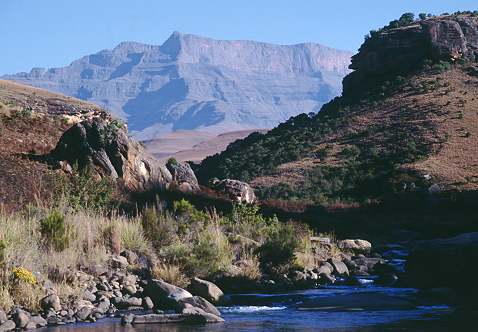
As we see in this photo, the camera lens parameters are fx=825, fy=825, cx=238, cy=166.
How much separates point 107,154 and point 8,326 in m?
23.9

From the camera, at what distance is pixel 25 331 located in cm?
1493

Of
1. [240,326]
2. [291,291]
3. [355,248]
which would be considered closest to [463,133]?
[355,248]

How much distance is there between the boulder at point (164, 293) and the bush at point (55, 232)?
2.32 meters

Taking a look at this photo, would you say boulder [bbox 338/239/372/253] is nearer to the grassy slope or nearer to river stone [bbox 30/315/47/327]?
river stone [bbox 30/315/47/327]

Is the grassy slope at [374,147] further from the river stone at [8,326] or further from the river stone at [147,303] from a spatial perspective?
the river stone at [8,326]

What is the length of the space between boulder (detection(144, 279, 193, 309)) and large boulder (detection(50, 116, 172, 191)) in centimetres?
1885

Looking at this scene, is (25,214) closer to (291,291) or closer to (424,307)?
(291,291)

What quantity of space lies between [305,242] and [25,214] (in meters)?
8.66

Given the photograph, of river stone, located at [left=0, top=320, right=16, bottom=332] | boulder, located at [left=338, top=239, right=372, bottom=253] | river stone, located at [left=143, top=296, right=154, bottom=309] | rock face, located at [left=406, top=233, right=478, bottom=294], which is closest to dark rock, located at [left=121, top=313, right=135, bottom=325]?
river stone, located at [left=143, top=296, right=154, bottom=309]

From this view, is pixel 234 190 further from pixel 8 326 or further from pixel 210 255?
pixel 8 326

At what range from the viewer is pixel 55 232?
19297mm

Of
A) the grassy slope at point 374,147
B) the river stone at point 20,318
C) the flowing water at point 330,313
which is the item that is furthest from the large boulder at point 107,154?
the river stone at point 20,318

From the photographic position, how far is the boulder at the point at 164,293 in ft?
57.4

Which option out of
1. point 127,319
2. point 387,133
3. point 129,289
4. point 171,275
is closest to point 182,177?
point 171,275
